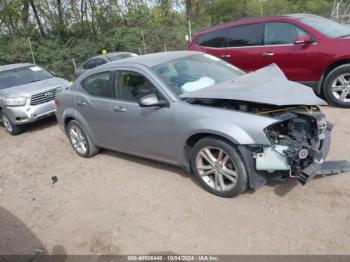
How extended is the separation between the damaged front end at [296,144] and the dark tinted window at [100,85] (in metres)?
2.36

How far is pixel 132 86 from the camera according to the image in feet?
14.8

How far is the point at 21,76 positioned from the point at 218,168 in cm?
725

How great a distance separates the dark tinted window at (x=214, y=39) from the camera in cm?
759

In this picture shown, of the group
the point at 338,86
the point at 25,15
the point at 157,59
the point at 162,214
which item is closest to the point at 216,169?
the point at 162,214

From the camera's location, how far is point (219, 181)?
3857 millimetres

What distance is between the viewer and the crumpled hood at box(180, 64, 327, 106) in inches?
140

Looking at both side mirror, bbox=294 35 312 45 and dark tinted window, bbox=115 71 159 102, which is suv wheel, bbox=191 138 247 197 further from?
side mirror, bbox=294 35 312 45

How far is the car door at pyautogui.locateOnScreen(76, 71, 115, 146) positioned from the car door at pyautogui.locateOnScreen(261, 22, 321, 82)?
3.56m

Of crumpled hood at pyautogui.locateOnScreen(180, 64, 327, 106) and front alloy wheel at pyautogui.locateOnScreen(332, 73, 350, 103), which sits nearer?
crumpled hood at pyautogui.locateOnScreen(180, 64, 327, 106)

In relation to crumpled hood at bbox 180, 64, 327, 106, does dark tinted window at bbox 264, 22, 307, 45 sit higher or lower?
higher

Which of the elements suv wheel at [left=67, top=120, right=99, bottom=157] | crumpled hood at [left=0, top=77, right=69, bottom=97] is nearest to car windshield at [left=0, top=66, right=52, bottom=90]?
crumpled hood at [left=0, top=77, right=69, bottom=97]

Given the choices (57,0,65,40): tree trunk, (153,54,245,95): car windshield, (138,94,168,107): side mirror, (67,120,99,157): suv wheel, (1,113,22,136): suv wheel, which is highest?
(57,0,65,40): tree trunk

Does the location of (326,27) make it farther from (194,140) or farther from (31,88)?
(31,88)

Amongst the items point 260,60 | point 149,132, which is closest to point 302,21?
point 260,60
